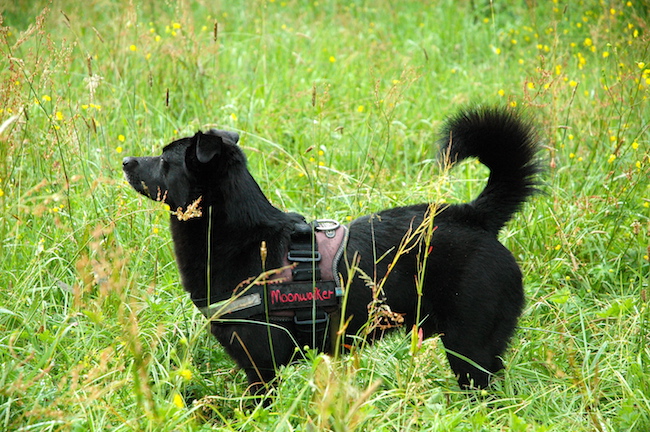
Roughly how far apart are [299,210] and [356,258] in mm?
1464

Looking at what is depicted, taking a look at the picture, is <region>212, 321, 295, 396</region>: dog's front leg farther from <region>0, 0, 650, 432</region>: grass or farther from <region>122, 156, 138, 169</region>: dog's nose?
<region>122, 156, 138, 169</region>: dog's nose

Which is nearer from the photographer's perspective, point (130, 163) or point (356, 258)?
point (356, 258)

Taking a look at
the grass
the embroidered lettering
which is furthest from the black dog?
the grass

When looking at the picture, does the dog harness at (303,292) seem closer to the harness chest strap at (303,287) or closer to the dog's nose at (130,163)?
the harness chest strap at (303,287)

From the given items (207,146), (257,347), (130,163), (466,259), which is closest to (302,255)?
(257,347)

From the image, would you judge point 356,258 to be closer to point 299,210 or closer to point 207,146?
point 207,146

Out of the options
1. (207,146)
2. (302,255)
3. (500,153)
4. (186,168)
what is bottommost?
(302,255)

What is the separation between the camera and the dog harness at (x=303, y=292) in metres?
2.63

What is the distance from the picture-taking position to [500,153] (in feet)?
9.38

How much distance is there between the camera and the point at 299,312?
271cm

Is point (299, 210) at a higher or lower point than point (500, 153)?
lower

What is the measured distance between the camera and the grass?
2.29m

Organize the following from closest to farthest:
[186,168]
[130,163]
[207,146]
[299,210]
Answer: [207,146]
[186,168]
[130,163]
[299,210]

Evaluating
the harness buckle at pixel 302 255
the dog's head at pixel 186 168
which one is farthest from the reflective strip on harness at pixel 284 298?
the dog's head at pixel 186 168
